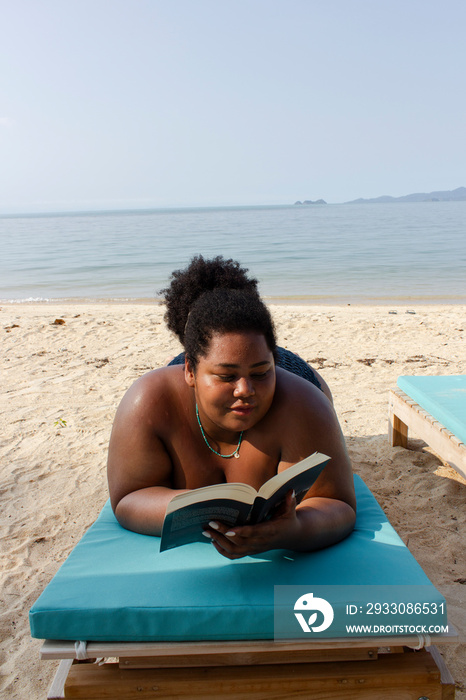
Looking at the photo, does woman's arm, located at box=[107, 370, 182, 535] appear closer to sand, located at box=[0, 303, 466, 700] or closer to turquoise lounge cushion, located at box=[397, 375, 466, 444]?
sand, located at box=[0, 303, 466, 700]

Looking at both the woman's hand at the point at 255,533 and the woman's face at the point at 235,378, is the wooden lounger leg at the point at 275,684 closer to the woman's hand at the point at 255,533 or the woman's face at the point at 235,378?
the woman's hand at the point at 255,533

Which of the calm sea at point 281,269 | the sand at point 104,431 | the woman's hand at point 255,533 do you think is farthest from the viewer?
the calm sea at point 281,269

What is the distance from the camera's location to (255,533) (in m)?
1.81

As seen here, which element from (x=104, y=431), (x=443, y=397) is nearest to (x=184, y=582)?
(x=443, y=397)

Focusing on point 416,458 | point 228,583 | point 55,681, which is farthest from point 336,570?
point 416,458

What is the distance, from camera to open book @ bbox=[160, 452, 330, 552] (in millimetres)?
1643

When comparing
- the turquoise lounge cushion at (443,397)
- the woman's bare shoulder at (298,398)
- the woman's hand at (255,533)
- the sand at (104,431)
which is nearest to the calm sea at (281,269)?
the sand at (104,431)

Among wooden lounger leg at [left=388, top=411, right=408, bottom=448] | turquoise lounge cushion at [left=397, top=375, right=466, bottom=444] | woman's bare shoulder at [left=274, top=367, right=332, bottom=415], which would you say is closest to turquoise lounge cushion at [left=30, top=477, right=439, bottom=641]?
woman's bare shoulder at [left=274, top=367, right=332, bottom=415]

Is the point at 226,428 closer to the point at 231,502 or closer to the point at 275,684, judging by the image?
the point at 231,502

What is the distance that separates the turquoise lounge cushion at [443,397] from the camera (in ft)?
11.8

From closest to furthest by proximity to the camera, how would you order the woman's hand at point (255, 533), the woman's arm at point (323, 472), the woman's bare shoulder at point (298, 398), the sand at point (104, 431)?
the woman's hand at point (255, 533) → the woman's arm at point (323, 472) → the woman's bare shoulder at point (298, 398) → the sand at point (104, 431)

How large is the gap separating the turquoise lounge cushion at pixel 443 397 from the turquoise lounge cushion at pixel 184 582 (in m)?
1.46

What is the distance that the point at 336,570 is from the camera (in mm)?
2025

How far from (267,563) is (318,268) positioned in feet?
57.1
